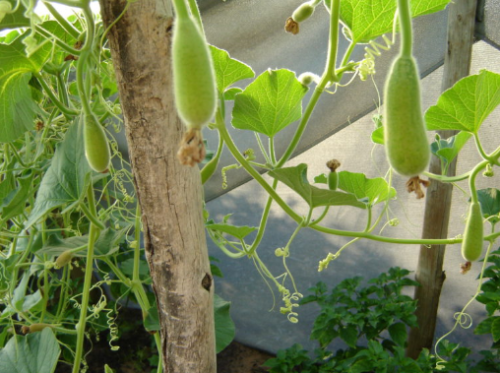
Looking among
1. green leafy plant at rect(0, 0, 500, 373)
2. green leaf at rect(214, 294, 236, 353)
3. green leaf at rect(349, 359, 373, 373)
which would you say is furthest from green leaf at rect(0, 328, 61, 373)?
green leaf at rect(349, 359, 373, 373)

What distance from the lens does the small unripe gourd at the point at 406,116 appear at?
0.93 feet

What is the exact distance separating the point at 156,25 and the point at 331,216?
139 cm

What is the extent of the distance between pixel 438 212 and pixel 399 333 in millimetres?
418

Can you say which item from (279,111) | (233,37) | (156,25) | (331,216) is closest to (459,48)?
(233,37)

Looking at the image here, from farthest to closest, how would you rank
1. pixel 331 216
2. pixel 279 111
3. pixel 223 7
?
pixel 331 216 → pixel 223 7 → pixel 279 111

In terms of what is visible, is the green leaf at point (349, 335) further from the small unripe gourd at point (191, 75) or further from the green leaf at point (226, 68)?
the small unripe gourd at point (191, 75)

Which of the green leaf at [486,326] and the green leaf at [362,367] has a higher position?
the green leaf at [486,326]

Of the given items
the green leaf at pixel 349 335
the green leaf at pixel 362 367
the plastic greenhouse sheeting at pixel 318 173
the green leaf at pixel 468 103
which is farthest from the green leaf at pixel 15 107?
the green leaf at pixel 349 335

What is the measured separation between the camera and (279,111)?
2.07 ft

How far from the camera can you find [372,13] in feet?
1.72

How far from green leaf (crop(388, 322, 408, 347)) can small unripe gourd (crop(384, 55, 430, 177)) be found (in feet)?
4.82

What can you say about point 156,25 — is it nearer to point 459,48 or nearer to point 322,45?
point 322,45

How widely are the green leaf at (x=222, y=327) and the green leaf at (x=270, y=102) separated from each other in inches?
13.7

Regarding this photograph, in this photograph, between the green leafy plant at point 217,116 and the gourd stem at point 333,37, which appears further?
the gourd stem at point 333,37
